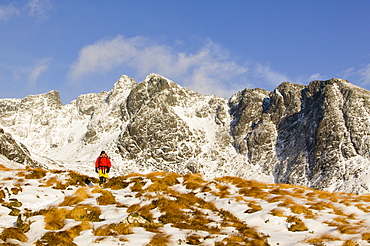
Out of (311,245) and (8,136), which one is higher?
(8,136)

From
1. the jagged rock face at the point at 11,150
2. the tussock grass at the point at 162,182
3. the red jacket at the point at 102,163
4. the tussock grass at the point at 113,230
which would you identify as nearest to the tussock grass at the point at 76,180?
the red jacket at the point at 102,163

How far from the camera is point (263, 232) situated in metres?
13.1

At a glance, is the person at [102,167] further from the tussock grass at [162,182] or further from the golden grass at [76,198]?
the golden grass at [76,198]

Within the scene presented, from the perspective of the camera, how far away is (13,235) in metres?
10.5

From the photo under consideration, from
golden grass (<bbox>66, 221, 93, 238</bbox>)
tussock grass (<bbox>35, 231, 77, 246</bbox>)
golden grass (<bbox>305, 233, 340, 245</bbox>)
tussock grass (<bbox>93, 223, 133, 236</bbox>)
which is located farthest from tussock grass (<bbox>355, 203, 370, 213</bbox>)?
tussock grass (<bbox>35, 231, 77, 246</bbox>)

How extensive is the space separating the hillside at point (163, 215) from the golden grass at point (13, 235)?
31 millimetres

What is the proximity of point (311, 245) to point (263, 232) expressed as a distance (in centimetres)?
227

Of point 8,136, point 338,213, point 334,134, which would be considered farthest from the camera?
point 334,134

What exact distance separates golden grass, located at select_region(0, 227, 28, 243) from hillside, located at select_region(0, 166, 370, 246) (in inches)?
1.2

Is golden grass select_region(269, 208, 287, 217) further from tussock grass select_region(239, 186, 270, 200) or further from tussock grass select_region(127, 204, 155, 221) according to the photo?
tussock grass select_region(127, 204, 155, 221)

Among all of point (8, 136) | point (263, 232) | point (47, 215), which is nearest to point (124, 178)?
point (47, 215)

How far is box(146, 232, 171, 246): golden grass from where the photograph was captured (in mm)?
10523

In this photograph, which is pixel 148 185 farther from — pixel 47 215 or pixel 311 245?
pixel 311 245

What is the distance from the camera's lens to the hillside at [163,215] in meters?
11.3
